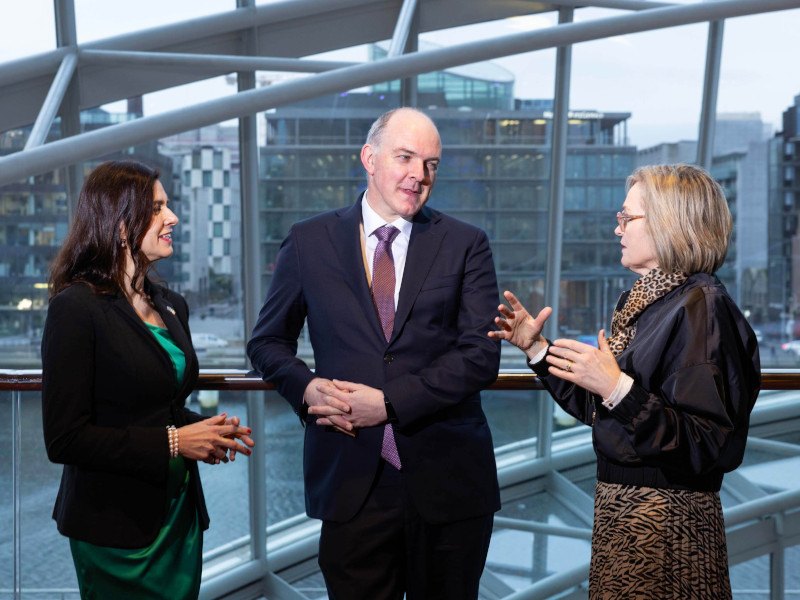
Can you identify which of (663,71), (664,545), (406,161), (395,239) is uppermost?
(663,71)

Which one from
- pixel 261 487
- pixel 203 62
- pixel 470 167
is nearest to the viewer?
pixel 203 62

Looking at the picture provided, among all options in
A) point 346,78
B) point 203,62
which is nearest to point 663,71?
point 346,78

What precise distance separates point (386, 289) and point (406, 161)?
344 millimetres

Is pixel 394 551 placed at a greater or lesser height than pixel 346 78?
lesser

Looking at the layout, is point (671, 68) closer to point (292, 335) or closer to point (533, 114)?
point (533, 114)

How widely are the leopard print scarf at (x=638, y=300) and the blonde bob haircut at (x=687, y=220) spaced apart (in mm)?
28

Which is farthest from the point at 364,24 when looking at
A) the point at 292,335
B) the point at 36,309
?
the point at 292,335

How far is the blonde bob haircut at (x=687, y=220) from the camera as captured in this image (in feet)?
7.60

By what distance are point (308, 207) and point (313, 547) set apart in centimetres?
264

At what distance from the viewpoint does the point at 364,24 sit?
762 centimetres

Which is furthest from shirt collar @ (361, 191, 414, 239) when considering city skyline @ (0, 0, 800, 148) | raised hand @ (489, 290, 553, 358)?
city skyline @ (0, 0, 800, 148)

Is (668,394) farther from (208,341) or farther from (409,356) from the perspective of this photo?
(208,341)

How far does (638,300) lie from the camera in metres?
2.40

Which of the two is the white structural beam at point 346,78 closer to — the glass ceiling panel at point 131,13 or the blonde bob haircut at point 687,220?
the glass ceiling panel at point 131,13
